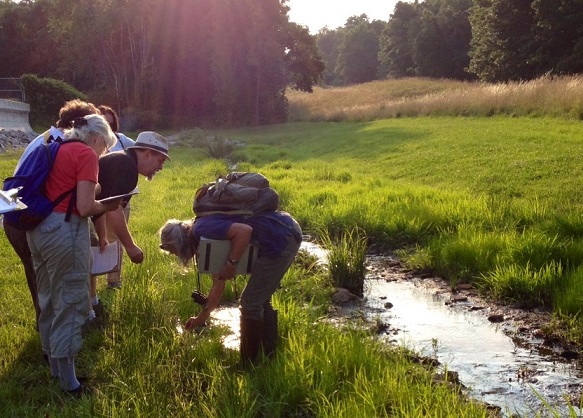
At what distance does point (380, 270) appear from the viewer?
782 centimetres

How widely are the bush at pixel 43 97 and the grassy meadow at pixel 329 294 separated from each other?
1246 inches

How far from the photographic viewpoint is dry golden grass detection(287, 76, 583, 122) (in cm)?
2022

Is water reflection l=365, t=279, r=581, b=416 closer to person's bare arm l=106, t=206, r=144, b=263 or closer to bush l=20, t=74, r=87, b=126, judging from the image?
person's bare arm l=106, t=206, r=144, b=263

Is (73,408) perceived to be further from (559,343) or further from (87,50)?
(87,50)

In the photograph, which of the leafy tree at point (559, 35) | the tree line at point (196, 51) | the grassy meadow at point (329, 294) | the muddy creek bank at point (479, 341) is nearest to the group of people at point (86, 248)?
the grassy meadow at point (329, 294)

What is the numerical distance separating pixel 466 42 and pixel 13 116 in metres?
50.2

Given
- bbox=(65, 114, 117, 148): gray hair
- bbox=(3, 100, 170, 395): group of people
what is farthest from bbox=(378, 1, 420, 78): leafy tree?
bbox=(3, 100, 170, 395): group of people

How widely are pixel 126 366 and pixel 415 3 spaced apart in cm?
8842

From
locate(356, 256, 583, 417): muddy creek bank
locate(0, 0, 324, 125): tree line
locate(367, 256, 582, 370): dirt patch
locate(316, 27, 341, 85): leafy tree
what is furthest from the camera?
locate(316, 27, 341, 85): leafy tree

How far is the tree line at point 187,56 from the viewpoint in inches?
1887

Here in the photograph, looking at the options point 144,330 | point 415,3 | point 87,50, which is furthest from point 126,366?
point 415,3

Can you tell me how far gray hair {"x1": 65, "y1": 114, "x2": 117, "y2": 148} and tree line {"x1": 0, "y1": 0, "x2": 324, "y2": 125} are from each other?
44084mm

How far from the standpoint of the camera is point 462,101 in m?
26.7

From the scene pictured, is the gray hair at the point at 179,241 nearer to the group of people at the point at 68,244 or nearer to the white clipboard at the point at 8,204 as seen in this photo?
the group of people at the point at 68,244
